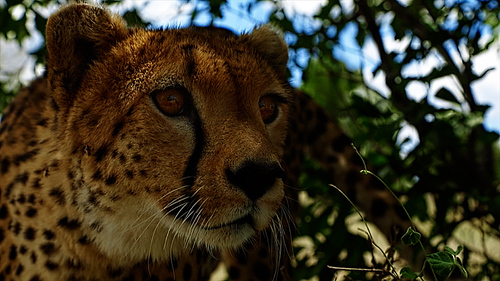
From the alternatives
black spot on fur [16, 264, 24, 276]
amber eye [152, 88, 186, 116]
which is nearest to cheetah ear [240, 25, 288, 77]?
amber eye [152, 88, 186, 116]

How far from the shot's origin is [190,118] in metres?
1.70

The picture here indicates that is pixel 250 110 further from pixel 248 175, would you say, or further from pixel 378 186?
→ pixel 378 186

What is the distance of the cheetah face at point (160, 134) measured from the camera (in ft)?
5.23

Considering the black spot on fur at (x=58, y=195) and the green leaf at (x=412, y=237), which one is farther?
the black spot on fur at (x=58, y=195)

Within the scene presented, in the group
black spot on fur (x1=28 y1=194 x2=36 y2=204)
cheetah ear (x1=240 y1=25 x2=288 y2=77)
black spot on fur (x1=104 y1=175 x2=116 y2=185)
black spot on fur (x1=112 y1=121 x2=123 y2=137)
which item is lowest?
black spot on fur (x1=28 y1=194 x2=36 y2=204)

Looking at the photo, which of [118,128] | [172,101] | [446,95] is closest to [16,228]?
[118,128]

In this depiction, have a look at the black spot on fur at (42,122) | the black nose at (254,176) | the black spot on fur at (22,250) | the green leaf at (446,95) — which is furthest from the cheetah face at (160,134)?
the green leaf at (446,95)

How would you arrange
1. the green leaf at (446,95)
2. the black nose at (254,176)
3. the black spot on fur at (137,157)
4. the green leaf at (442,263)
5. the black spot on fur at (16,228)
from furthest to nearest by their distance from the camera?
the green leaf at (446,95), the black spot on fur at (16,228), the black spot on fur at (137,157), the black nose at (254,176), the green leaf at (442,263)

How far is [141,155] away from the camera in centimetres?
170

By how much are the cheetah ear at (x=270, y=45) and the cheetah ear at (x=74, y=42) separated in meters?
0.45

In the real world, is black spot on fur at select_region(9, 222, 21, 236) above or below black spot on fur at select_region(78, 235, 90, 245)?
Answer: above

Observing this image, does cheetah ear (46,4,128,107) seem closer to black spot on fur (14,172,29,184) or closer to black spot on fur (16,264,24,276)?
black spot on fur (14,172,29,184)

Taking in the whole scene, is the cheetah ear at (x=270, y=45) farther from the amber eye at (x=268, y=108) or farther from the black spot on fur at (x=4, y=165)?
the black spot on fur at (x=4, y=165)

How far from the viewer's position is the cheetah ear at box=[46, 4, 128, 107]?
1.78m
